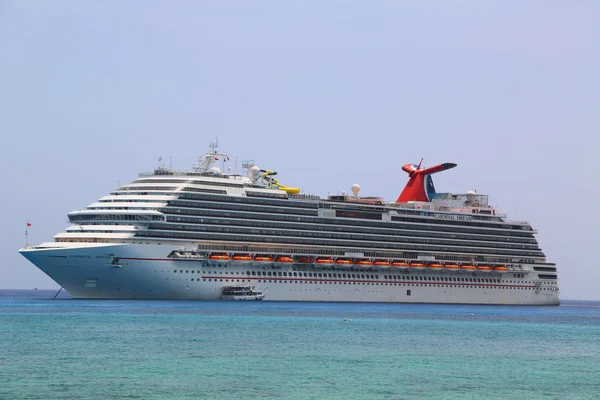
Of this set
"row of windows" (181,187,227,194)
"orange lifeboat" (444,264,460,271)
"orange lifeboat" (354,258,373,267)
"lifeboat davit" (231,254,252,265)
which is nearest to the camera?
"row of windows" (181,187,227,194)

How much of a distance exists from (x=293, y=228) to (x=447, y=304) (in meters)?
22.0

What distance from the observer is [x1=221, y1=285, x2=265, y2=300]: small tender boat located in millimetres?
93188

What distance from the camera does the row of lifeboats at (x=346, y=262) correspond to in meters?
94.6

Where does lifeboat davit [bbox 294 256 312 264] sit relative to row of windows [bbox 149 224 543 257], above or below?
below

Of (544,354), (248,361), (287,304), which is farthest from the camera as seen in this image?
(287,304)

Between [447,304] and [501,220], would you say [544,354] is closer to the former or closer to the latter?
[447,304]

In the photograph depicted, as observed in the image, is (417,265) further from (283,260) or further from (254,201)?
(254,201)

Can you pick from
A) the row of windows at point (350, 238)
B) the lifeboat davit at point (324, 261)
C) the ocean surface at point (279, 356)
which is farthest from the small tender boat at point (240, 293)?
the ocean surface at point (279, 356)

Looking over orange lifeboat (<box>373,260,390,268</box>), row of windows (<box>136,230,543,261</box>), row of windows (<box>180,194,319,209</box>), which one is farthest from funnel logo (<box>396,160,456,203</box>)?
row of windows (<box>180,194,319,209</box>)

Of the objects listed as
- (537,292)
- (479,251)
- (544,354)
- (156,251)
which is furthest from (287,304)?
(544,354)

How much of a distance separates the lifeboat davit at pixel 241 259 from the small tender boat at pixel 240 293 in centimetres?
229

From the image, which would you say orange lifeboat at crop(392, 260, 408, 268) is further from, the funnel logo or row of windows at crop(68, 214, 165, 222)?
row of windows at crop(68, 214, 165, 222)

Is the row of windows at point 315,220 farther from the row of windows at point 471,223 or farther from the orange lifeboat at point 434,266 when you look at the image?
the orange lifeboat at point 434,266

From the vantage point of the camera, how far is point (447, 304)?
112m
